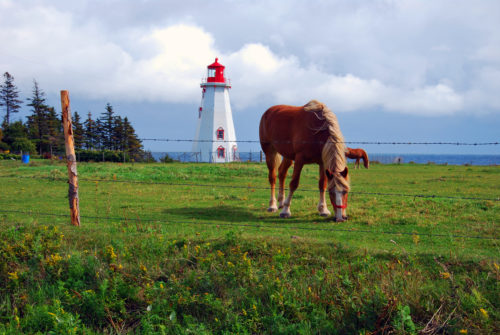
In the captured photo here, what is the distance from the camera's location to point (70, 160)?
23.9 ft

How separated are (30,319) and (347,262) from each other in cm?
437

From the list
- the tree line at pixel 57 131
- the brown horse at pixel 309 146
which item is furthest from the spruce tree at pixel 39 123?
the brown horse at pixel 309 146

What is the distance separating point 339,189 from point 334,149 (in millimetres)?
909

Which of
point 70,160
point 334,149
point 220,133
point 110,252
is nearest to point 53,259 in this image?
point 110,252

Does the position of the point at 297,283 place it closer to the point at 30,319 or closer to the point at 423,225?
the point at 30,319

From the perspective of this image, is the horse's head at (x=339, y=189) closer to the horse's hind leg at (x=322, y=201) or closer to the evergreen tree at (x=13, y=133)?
the horse's hind leg at (x=322, y=201)

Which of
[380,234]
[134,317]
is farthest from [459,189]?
[134,317]

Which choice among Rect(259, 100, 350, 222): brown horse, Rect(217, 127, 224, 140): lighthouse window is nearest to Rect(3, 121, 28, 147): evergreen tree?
Rect(217, 127, 224, 140): lighthouse window

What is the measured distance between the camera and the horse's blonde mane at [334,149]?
8.40m

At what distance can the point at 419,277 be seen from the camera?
500 centimetres

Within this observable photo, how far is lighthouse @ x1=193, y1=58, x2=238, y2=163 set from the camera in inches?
1807

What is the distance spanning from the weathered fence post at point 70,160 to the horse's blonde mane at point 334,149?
5.12 meters

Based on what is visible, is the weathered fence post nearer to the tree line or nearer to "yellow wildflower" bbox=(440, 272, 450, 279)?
"yellow wildflower" bbox=(440, 272, 450, 279)

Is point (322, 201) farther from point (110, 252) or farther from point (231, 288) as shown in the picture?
point (110, 252)
